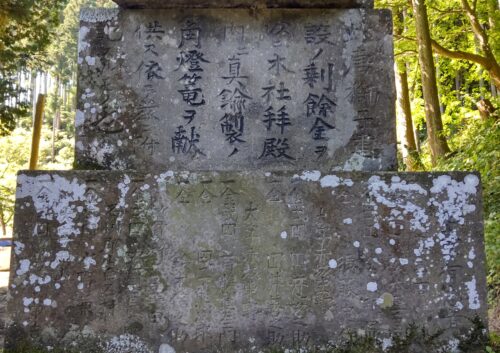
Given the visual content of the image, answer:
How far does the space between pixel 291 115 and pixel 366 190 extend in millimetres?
831

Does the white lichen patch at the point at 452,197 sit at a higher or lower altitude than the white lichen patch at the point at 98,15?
lower

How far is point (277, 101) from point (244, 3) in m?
0.79

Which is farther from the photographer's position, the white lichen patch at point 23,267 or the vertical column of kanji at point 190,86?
the vertical column of kanji at point 190,86

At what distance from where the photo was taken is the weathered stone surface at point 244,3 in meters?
3.73

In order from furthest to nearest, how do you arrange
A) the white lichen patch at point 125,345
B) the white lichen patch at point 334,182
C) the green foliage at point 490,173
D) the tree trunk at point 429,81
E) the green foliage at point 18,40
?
the green foliage at point 18,40 → the tree trunk at point 429,81 → the green foliage at point 490,173 → the white lichen patch at point 334,182 → the white lichen patch at point 125,345

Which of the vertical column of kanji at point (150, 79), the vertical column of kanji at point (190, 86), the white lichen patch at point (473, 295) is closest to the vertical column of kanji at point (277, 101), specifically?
the vertical column of kanji at point (190, 86)

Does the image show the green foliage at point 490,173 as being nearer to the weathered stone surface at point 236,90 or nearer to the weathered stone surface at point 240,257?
the weathered stone surface at point 240,257

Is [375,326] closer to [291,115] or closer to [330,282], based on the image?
[330,282]

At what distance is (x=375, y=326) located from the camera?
3.31 meters

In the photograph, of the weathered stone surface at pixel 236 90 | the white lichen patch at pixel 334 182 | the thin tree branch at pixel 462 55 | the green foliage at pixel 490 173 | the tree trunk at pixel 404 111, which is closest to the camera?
the white lichen patch at pixel 334 182

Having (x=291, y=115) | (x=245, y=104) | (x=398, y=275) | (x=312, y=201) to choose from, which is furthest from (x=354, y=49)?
(x=398, y=275)

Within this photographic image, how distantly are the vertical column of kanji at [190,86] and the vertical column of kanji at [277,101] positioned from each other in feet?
1.63

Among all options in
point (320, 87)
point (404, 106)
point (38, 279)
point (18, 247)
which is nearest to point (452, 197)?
point (320, 87)

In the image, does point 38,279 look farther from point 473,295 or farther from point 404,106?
point 404,106
